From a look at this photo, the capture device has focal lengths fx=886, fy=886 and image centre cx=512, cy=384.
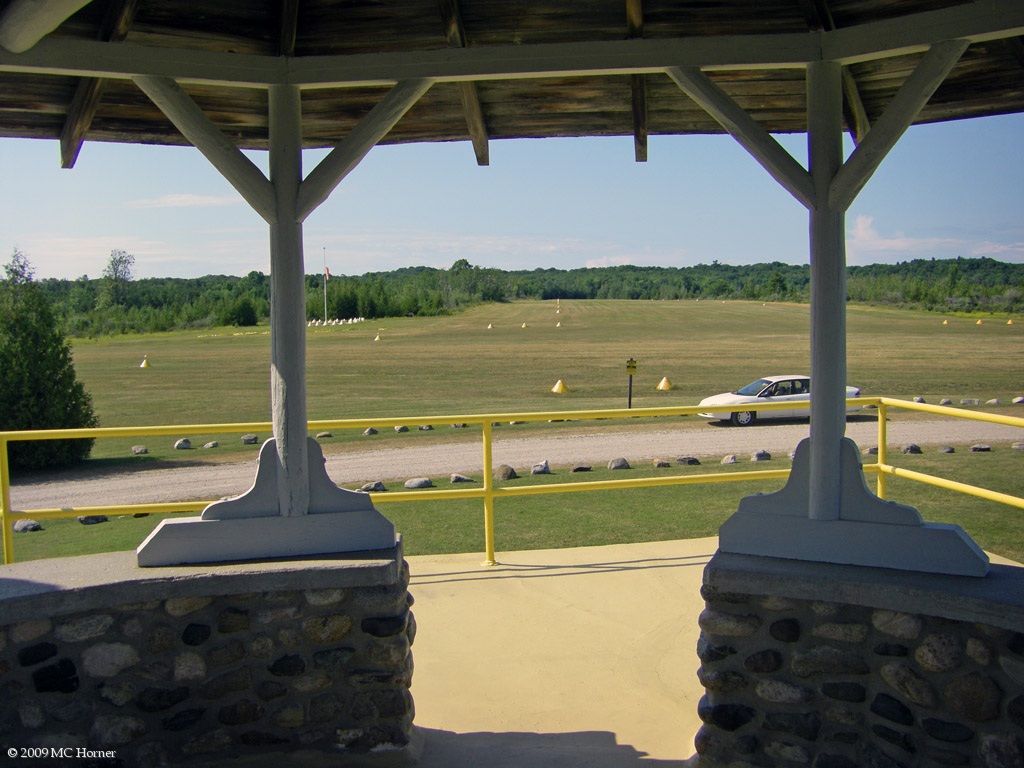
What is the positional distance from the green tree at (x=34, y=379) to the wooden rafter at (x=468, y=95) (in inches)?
467

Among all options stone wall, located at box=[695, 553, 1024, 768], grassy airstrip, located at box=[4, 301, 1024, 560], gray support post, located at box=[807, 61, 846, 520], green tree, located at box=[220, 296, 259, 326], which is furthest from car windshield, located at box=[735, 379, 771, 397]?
green tree, located at box=[220, 296, 259, 326]

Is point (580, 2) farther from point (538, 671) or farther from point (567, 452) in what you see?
point (567, 452)

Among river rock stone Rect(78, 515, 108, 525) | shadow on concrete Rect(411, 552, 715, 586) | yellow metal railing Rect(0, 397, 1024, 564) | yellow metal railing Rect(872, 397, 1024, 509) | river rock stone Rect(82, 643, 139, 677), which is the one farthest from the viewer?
river rock stone Rect(78, 515, 108, 525)

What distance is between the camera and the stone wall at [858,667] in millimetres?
2740

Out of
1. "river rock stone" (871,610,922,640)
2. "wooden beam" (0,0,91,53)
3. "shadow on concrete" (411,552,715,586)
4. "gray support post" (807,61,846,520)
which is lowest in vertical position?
"shadow on concrete" (411,552,715,586)

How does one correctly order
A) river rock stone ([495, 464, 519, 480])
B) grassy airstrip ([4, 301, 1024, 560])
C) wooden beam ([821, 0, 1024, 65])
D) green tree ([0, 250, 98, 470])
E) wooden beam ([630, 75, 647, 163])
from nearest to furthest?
1. wooden beam ([821, 0, 1024, 65])
2. wooden beam ([630, 75, 647, 163])
3. grassy airstrip ([4, 301, 1024, 560])
4. river rock stone ([495, 464, 519, 480])
5. green tree ([0, 250, 98, 470])

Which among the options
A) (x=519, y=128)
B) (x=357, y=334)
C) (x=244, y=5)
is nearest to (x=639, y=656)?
(x=519, y=128)

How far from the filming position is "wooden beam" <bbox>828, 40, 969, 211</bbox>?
3.08 meters

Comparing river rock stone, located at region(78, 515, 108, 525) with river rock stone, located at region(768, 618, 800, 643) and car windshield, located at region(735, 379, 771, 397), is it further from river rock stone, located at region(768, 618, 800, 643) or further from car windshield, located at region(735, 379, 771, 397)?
car windshield, located at region(735, 379, 771, 397)

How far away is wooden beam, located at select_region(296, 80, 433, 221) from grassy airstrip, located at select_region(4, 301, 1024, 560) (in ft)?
7.57

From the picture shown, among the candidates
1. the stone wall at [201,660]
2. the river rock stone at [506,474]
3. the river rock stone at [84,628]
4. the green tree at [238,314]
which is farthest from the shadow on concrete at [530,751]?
the green tree at [238,314]

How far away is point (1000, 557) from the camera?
585 centimetres

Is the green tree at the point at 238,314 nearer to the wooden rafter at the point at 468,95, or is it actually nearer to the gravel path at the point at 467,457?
the gravel path at the point at 467,457

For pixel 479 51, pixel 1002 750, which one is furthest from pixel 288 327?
pixel 1002 750
